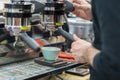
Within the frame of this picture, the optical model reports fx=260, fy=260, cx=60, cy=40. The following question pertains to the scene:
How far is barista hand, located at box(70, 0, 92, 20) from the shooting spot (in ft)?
4.24

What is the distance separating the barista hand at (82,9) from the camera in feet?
4.24

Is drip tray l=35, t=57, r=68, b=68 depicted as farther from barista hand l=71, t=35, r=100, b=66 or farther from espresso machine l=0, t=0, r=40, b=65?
barista hand l=71, t=35, r=100, b=66

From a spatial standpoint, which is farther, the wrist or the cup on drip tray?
the cup on drip tray

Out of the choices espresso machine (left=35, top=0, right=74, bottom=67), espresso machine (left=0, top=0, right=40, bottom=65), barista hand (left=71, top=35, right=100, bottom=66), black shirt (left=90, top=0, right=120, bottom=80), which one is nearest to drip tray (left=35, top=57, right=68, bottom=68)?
espresso machine (left=35, top=0, right=74, bottom=67)

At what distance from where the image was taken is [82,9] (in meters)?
1.29

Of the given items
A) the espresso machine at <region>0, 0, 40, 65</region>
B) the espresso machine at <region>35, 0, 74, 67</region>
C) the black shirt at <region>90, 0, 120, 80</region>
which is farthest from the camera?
the espresso machine at <region>35, 0, 74, 67</region>

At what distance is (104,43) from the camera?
2.06ft

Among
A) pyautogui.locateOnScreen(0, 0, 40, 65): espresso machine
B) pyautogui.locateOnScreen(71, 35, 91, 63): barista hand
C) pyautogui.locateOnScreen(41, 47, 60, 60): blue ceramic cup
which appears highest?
pyautogui.locateOnScreen(0, 0, 40, 65): espresso machine

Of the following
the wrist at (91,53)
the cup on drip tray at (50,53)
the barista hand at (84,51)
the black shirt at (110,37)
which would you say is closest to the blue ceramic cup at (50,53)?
the cup on drip tray at (50,53)

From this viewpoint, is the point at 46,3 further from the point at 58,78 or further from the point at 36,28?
the point at 58,78

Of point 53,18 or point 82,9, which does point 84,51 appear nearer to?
point 53,18

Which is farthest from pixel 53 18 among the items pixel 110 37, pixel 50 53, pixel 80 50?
pixel 110 37

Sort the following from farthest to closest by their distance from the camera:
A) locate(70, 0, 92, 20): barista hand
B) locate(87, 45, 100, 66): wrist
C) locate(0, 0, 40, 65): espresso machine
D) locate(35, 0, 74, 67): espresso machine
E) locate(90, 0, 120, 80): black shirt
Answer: locate(70, 0, 92, 20): barista hand, locate(35, 0, 74, 67): espresso machine, locate(0, 0, 40, 65): espresso machine, locate(87, 45, 100, 66): wrist, locate(90, 0, 120, 80): black shirt

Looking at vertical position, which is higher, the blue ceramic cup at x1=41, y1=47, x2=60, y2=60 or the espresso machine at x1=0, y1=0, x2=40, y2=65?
the espresso machine at x1=0, y1=0, x2=40, y2=65
